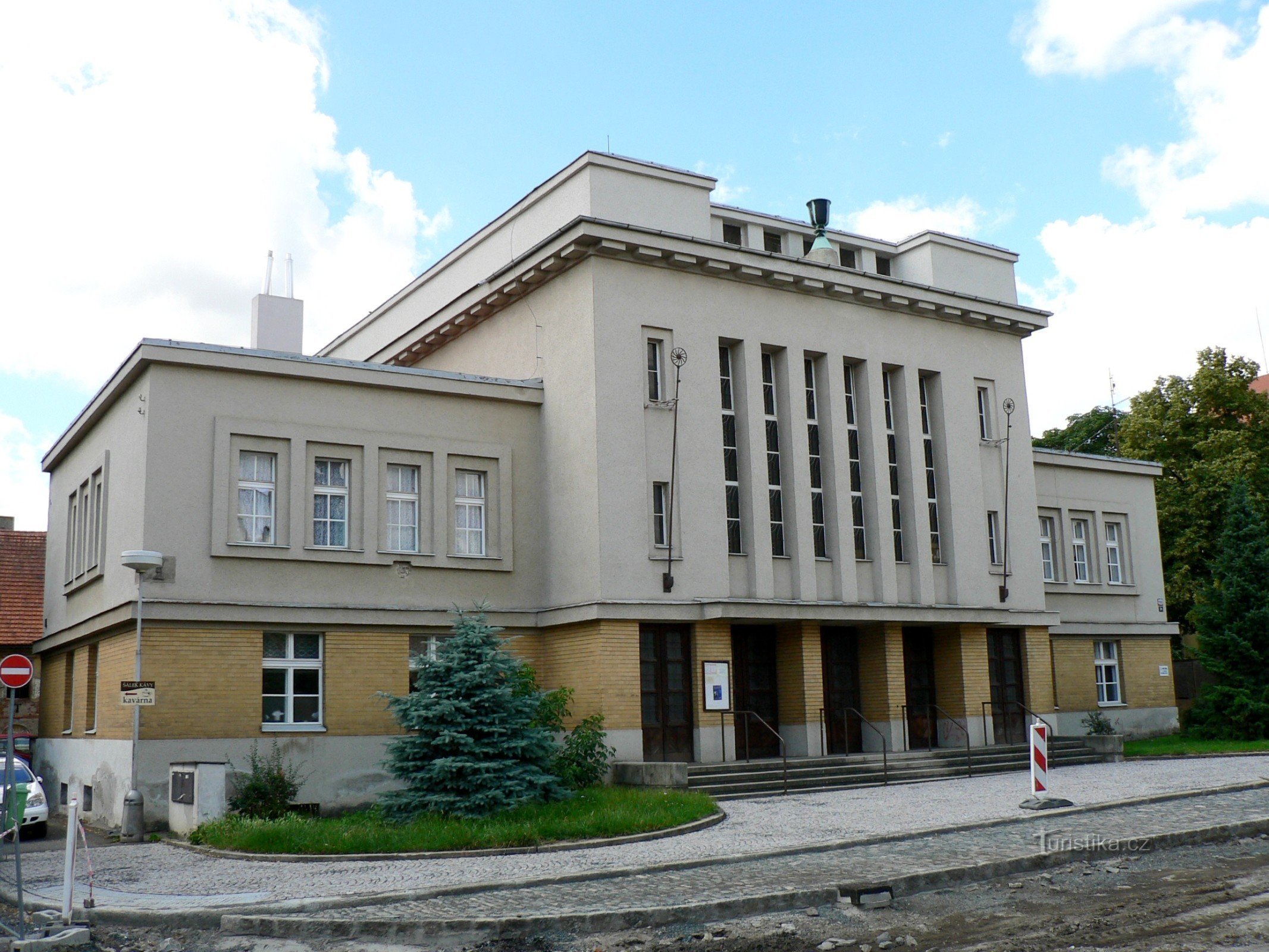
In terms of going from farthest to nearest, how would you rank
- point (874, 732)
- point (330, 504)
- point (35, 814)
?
point (874, 732) → point (330, 504) → point (35, 814)

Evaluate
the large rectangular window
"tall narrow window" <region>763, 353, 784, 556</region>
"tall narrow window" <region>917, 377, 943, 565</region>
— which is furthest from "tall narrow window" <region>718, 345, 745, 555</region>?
"tall narrow window" <region>917, 377, 943, 565</region>

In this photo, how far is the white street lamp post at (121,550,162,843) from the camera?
18.0 metres

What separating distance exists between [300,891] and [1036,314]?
23261 millimetres

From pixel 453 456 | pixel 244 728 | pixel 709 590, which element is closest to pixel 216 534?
pixel 244 728

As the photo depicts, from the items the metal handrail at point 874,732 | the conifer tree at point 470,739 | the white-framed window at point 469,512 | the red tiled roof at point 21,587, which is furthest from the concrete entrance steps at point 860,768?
the red tiled roof at point 21,587

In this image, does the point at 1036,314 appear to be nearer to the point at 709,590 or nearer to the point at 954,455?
the point at 954,455

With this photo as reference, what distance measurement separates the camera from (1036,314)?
97.2ft

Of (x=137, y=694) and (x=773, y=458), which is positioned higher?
(x=773, y=458)

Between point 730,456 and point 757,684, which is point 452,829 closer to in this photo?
point 757,684

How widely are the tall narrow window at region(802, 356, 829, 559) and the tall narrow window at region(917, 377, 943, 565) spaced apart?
2815 mm

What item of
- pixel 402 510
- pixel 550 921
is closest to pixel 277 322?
pixel 402 510

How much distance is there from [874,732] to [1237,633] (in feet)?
41.0

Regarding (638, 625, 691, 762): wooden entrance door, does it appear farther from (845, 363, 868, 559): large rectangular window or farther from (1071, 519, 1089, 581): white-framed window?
(1071, 519, 1089, 581): white-framed window

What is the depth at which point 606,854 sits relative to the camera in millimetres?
14117
